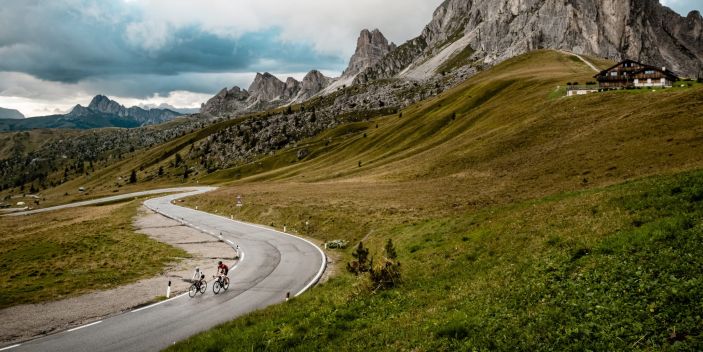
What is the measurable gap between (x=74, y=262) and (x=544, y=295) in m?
37.3

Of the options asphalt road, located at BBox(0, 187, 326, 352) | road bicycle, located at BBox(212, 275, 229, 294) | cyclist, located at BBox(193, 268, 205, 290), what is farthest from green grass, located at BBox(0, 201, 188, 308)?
road bicycle, located at BBox(212, 275, 229, 294)

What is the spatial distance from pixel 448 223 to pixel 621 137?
35.0 meters

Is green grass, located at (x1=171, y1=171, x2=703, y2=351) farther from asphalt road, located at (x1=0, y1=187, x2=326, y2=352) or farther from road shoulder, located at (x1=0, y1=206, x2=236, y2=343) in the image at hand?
road shoulder, located at (x1=0, y1=206, x2=236, y2=343)

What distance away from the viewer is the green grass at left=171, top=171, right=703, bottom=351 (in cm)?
1062

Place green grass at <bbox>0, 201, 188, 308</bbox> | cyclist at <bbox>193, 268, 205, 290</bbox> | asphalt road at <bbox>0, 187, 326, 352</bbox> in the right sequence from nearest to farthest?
asphalt road at <bbox>0, 187, 326, 352</bbox> → cyclist at <bbox>193, 268, 205, 290</bbox> → green grass at <bbox>0, 201, 188, 308</bbox>

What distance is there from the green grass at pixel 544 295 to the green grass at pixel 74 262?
1606cm

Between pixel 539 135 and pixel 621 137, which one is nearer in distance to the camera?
pixel 621 137

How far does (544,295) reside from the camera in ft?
44.4

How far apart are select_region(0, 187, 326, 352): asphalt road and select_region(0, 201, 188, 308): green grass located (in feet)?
19.4

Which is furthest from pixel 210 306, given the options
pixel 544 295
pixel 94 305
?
pixel 544 295

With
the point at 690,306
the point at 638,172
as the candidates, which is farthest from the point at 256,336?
the point at 638,172

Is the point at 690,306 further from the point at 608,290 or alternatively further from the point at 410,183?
the point at 410,183

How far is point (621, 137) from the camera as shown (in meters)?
52.6

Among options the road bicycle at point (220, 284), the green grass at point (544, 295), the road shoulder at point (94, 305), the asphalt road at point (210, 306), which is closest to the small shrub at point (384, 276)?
the green grass at point (544, 295)
